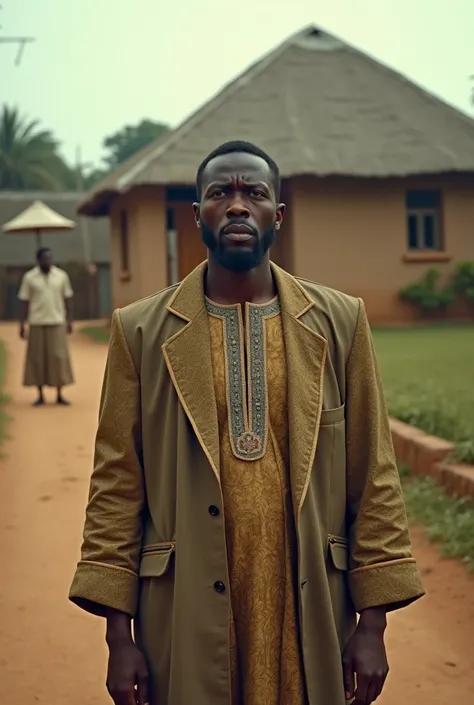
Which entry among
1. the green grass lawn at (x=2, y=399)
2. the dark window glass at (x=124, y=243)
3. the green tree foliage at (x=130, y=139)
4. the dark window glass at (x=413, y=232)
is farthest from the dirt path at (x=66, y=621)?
the green tree foliage at (x=130, y=139)

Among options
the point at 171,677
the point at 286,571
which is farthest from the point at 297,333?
the point at 171,677

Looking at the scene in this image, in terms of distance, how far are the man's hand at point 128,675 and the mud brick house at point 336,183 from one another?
1486 cm

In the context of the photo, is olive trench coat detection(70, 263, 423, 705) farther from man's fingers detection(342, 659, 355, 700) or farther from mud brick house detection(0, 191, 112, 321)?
mud brick house detection(0, 191, 112, 321)

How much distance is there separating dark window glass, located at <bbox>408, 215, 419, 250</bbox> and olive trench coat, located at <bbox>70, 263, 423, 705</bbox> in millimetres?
16667

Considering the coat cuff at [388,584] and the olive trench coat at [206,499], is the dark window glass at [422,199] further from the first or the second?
the coat cuff at [388,584]

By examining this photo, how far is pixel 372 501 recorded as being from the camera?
2.14 meters

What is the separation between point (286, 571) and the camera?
2.10 m

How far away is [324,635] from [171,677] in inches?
13.4

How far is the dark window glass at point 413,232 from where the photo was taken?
18.5 metres

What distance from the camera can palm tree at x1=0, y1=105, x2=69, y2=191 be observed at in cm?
4478

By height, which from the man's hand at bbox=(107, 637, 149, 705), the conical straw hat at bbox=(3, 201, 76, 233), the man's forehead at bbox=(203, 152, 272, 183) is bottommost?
the man's hand at bbox=(107, 637, 149, 705)

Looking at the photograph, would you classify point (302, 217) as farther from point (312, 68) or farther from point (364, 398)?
point (364, 398)

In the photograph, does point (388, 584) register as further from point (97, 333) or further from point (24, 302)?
point (97, 333)

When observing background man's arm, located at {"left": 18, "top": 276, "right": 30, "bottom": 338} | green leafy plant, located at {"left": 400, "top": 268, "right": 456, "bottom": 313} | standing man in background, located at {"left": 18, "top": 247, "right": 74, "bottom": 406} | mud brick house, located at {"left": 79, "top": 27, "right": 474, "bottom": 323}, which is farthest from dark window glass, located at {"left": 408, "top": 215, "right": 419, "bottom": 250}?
background man's arm, located at {"left": 18, "top": 276, "right": 30, "bottom": 338}
